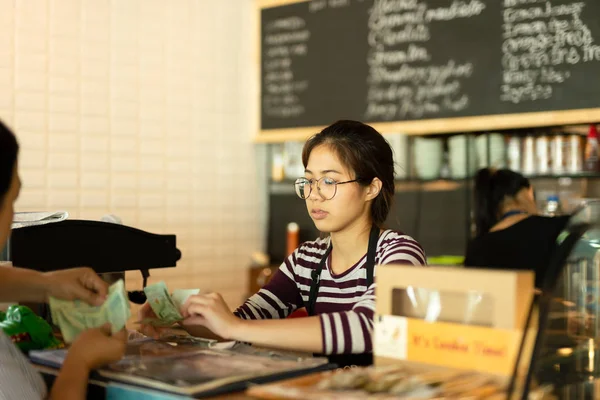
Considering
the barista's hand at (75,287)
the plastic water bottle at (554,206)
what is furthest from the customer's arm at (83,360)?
the plastic water bottle at (554,206)

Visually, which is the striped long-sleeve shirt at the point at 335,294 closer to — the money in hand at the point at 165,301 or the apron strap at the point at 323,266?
the apron strap at the point at 323,266

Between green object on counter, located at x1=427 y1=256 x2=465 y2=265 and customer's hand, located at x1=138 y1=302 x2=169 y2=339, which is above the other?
customer's hand, located at x1=138 y1=302 x2=169 y2=339

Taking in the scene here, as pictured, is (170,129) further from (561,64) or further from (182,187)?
(561,64)

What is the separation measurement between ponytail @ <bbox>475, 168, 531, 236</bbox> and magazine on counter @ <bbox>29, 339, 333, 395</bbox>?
6.43ft

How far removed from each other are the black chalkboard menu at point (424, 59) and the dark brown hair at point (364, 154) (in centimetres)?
155

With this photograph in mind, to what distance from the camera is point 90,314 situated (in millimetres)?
1526

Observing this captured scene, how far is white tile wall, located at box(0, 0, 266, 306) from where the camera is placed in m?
3.39

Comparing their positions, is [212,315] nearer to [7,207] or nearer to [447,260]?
[7,207]

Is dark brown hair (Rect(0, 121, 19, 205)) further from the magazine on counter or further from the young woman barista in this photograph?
the young woman barista

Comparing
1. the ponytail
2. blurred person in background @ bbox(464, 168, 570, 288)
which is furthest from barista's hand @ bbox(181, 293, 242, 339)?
the ponytail

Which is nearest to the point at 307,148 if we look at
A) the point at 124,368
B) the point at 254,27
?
the point at 124,368

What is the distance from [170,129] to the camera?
3953 mm

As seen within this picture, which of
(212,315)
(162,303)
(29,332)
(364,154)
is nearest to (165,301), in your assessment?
(162,303)

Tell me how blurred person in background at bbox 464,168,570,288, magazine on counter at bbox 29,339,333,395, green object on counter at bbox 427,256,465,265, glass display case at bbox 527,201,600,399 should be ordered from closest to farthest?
glass display case at bbox 527,201,600,399, magazine on counter at bbox 29,339,333,395, blurred person in background at bbox 464,168,570,288, green object on counter at bbox 427,256,465,265
